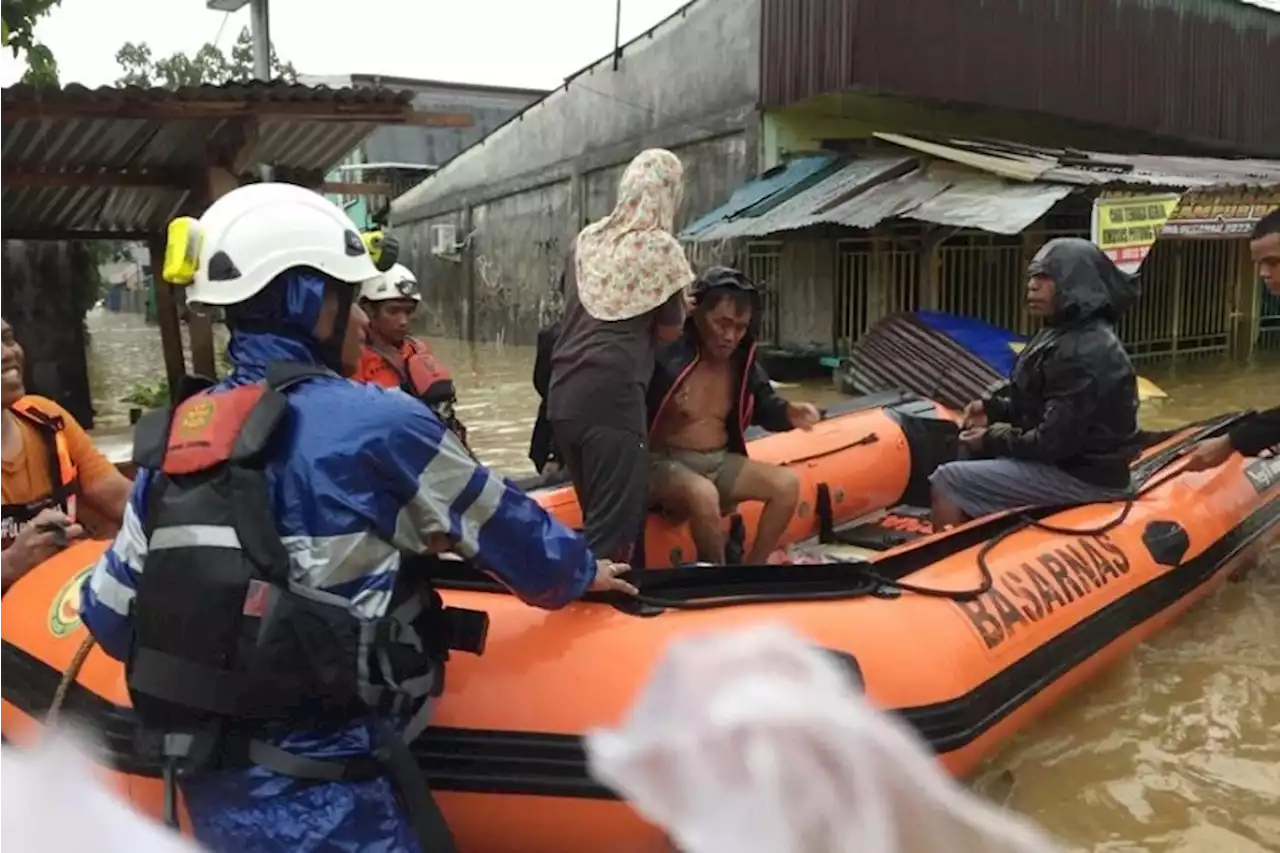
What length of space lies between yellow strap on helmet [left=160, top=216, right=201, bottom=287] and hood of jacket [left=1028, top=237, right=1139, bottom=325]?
3.26 metres

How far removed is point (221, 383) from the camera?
6.64 ft

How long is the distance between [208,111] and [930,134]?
9205mm

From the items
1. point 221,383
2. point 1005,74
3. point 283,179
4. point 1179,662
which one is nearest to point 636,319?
point 221,383

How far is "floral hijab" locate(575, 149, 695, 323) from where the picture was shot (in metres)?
3.47

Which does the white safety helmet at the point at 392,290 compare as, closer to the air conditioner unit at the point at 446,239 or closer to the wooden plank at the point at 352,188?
the wooden plank at the point at 352,188

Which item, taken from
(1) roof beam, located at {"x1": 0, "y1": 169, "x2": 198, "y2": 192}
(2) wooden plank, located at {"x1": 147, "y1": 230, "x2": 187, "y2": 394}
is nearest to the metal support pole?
(2) wooden plank, located at {"x1": 147, "y1": 230, "x2": 187, "y2": 394}

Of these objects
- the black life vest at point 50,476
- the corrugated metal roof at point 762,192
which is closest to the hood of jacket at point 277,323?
the black life vest at point 50,476

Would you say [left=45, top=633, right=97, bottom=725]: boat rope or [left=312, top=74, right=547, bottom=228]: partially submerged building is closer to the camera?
[left=45, top=633, right=97, bottom=725]: boat rope

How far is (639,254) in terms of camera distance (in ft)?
11.4

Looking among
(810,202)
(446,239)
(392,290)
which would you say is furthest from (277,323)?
(446,239)

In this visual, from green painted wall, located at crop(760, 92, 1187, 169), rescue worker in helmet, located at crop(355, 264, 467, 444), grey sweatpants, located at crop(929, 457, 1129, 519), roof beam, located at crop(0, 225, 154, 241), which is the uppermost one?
→ green painted wall, located at crop(760, 92, 1187, 169)

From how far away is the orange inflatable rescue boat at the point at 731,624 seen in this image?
2.47m

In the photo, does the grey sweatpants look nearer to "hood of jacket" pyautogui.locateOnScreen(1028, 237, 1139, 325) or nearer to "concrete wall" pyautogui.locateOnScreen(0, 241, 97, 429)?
"hood of jacket" pyautogui.locateOnScreen(1028, 237, 1139, 325)

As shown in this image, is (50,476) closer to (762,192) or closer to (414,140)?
(762,192)
